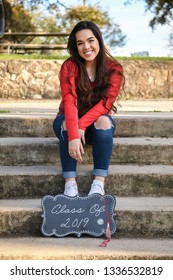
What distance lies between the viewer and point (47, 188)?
3.38m

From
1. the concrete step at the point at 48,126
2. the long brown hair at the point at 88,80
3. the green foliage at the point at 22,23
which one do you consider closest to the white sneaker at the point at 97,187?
the long brown hair at the point at 88,80

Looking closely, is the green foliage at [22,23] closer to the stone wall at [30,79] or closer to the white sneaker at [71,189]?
the stone wall at [30,79]

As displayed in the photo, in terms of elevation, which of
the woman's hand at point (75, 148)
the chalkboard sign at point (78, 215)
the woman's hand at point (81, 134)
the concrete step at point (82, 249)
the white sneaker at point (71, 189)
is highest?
the woman's hand at point (81, 134)

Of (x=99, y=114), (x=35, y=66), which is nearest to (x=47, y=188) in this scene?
(x=99, y=114)

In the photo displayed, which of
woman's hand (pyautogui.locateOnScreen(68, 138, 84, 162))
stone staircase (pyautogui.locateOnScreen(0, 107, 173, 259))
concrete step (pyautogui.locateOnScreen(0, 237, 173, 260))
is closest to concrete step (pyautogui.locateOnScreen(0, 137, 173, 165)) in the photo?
stone staircase (pyautogui.locateOnScreen(0, 107, 173, 259))

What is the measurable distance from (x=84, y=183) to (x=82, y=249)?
2.35ft

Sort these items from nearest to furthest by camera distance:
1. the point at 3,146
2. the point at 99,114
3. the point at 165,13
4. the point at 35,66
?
the point at 99,114 → the point at 3,146 → the point at 35,66 → the point at 165,13

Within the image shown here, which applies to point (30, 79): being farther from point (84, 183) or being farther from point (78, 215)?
point (78, 215)

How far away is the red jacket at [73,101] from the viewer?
315cm

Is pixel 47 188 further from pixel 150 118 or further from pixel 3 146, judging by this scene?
pixel 150 118

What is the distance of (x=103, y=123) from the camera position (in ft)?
10.5

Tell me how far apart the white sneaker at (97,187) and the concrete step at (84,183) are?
19 centimetres

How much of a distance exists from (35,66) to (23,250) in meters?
5.23
